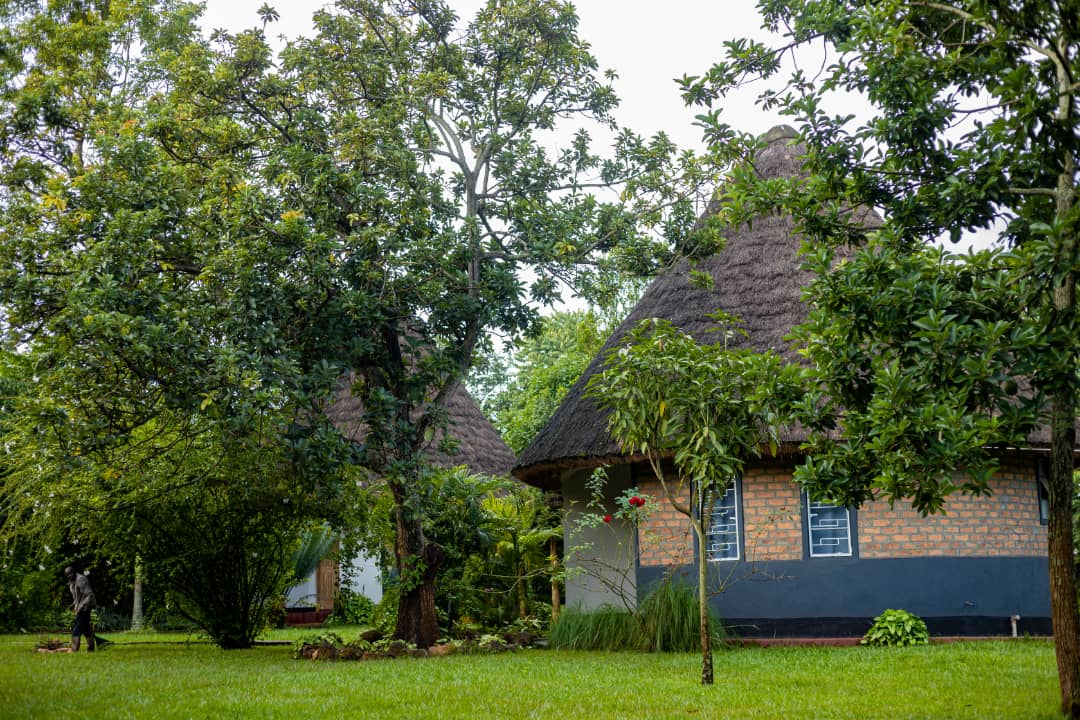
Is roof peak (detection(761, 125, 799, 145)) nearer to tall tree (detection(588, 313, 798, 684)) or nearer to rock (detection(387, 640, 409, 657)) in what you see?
tall tree (detection(588, 313, 798, 684))

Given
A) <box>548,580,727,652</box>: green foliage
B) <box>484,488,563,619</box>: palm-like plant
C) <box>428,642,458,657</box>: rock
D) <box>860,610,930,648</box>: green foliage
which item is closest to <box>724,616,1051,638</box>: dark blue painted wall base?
<box>860,610,930,648</box>: green foliage

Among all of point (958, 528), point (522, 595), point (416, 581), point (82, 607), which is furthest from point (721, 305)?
point (82, 607)

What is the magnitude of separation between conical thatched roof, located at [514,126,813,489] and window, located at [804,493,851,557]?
7.28ft

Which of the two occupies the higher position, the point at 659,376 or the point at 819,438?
the point at 659,376

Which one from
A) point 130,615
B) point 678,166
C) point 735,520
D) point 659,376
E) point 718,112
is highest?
point 678,166

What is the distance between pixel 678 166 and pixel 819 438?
7932mm

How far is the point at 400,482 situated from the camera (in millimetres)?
13008

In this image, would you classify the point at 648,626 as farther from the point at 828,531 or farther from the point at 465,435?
the point at 465,435

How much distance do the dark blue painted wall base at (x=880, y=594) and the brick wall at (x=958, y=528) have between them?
0.14 m

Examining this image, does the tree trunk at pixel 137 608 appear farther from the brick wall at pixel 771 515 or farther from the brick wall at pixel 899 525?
the brick wall at pixel 771 515

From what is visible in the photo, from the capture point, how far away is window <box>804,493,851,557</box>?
554 inches

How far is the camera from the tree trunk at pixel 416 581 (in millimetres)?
13891

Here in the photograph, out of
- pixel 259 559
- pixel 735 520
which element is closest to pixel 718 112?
pixel 735 520

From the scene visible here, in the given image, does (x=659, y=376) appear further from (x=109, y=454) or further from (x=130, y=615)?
(x=130, y=615)
